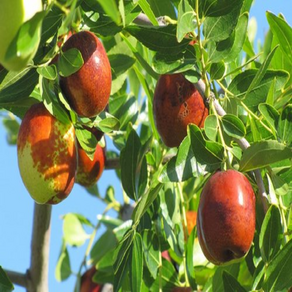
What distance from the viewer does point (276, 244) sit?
5.60ft

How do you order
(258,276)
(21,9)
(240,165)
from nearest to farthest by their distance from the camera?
A: (21,9) < (240,165) < (258,276)

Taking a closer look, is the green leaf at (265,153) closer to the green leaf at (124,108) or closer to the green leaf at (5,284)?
the green leaf at (5,284)

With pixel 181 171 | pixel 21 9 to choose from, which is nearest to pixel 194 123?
pixel 181 171

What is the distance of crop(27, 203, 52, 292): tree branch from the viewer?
228 centimetres

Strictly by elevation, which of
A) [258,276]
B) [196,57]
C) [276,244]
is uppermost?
[196,57]

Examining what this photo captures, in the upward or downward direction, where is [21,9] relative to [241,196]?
upward

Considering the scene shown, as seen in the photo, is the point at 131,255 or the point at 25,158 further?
the point at 131,255

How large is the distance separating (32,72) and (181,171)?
352 mm

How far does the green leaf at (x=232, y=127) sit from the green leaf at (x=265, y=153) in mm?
56

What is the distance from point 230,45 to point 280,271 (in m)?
0.46

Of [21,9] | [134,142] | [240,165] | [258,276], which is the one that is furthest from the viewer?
[134,142]

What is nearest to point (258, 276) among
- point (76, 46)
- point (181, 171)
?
point (181, 171)

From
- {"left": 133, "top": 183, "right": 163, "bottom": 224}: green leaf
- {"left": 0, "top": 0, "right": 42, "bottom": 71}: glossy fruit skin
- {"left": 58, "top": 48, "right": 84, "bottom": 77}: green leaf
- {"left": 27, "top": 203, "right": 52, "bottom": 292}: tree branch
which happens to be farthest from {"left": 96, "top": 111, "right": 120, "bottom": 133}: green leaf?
{"left": 0, "top": 0, "right": 42, "bottom": 71}: glossy fruit skin

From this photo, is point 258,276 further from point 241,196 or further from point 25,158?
point 25,158
